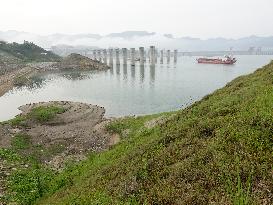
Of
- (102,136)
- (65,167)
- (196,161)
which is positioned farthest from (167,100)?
(196,161)

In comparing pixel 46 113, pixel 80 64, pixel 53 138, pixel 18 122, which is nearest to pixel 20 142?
pixel 53 138

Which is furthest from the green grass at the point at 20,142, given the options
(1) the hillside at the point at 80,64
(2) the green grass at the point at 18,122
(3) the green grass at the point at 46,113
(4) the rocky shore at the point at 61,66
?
(1) the hillside at the point at 80,64

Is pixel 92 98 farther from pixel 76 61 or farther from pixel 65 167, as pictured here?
pixel 76 61

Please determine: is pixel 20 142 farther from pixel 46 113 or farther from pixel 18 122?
pixel 46 113

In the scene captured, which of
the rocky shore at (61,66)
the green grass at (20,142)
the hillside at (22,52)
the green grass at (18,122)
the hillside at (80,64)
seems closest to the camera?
the green grass at (20,142)

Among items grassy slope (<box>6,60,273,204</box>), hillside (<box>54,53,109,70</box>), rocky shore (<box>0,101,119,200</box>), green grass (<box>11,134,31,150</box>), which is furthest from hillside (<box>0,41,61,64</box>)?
grassy slope (<box>6,60,273,204</box>)

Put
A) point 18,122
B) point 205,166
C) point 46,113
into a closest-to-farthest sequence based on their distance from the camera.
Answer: point 205,166 < point 18,122 < point 46,113

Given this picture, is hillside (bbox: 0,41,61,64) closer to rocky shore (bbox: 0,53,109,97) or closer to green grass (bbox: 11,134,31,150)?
rocky shore (bbox: 0,53,109,97)

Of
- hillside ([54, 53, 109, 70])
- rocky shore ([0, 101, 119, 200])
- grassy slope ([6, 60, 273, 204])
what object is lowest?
hillside ([54, 53, 109, 70])

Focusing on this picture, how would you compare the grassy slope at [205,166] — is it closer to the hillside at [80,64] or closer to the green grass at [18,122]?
the green grass at [18,122]

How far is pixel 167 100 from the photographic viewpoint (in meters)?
62.2

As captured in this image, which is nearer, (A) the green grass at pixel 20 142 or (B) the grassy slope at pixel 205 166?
(B) the grassy slope at pixel 205 166

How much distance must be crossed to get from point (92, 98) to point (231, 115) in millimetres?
53745

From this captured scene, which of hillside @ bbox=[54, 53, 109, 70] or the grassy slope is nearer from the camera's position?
the grassy slope
